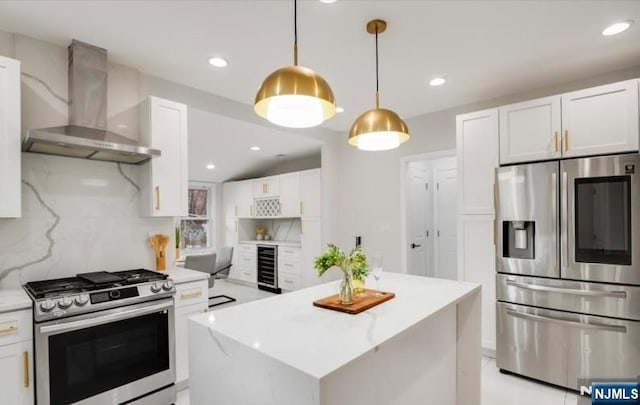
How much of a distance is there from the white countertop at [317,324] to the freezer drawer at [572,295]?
1.07 m

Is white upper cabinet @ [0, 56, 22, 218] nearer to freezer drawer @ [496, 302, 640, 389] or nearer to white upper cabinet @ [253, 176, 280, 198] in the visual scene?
freezer drawer @ [496, 302, 640, 389]

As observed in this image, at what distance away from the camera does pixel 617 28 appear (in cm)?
222

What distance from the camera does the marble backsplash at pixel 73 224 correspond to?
230 cm

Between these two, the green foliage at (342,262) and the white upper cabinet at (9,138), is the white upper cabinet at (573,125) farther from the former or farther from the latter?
the white upper cabinet at (9,138)

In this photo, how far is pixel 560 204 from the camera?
8.64 ft

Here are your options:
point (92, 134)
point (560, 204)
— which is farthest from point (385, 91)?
point (92, 134)

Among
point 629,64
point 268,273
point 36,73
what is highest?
point 629,64

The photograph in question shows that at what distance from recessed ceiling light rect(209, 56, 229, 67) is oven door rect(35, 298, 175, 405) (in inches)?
77.5

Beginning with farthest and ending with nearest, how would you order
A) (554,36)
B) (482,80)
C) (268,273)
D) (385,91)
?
(268,273) → (385,91) → (482,80) → (554,36)

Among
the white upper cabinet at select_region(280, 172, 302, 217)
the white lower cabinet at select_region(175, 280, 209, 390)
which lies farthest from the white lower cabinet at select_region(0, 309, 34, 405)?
the white upper cabinet at select_region(280, 172, 302, 217)

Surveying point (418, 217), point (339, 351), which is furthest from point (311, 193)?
point (339, 351)

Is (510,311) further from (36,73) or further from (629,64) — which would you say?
(36,73)

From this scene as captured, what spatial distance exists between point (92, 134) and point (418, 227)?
4138 millimetres

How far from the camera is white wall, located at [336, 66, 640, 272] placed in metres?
4.00
